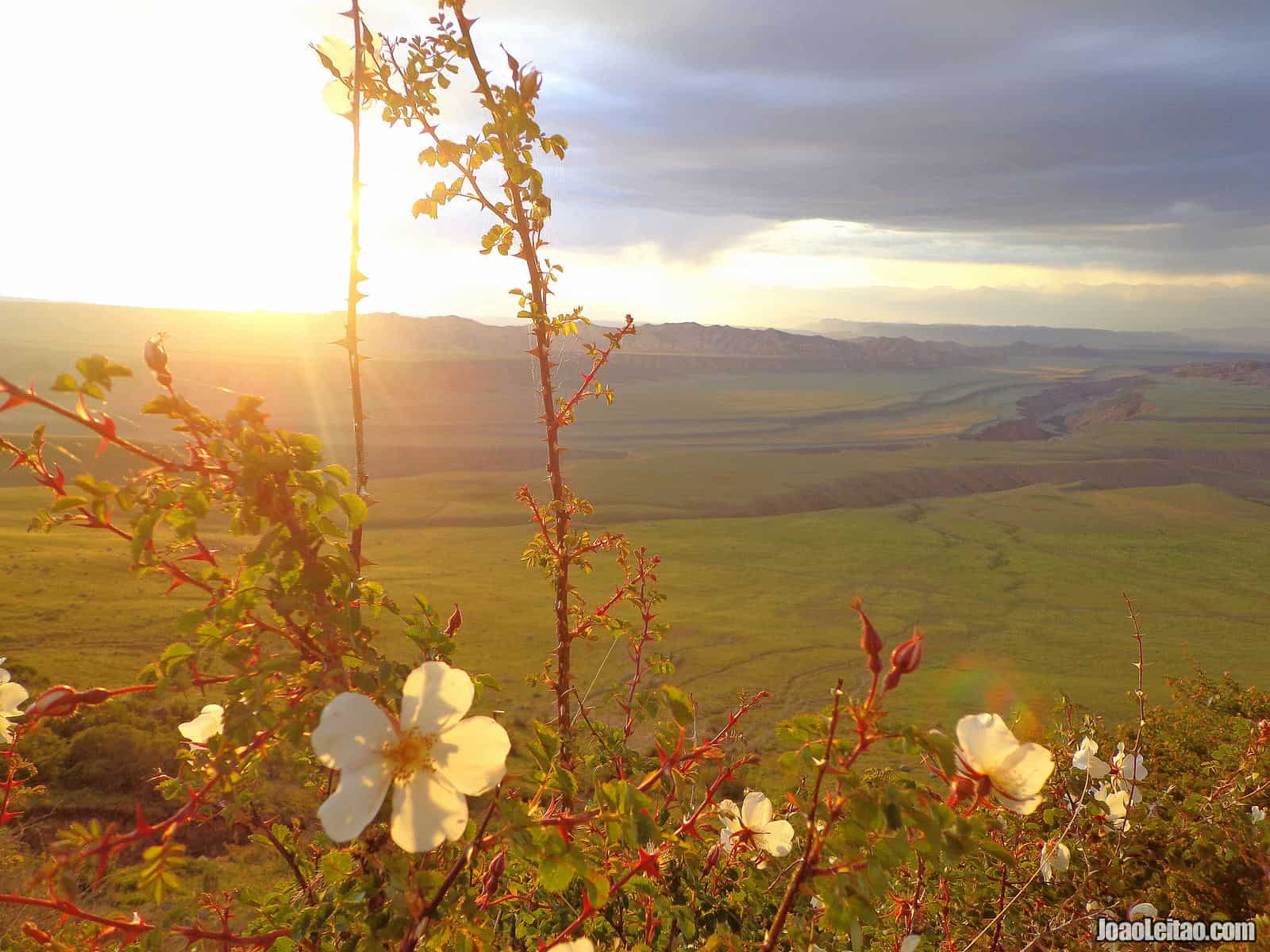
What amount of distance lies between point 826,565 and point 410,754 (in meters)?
27.3

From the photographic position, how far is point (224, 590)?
112cm

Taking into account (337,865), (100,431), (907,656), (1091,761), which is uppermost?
(100,431)

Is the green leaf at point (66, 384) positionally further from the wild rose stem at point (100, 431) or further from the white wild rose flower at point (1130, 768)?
the white wild rose flower at point (1130, 768)

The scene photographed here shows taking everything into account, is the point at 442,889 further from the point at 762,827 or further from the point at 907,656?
the point at 762,827

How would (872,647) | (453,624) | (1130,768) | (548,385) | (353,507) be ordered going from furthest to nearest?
(1130,768), (548,385), (453,624), (353,507), (872,647)

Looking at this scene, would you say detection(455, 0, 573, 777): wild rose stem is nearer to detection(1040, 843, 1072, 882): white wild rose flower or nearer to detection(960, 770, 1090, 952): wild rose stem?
detection(960, 770, 1090, 952): wild rose stem

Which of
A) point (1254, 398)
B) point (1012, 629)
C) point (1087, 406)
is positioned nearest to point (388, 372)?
point (1012, 629)

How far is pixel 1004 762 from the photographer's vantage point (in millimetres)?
985

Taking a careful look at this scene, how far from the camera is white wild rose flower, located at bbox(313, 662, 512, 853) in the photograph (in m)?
0.85

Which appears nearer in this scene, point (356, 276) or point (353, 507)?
point (353, 507)

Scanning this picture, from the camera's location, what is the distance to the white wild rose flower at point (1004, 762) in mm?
969

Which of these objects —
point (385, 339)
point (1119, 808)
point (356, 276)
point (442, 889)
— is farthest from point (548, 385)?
point (385, 339)

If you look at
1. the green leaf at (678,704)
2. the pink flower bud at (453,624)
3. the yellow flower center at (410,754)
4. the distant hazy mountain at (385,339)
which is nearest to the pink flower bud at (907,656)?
the green leaf at (678,704)

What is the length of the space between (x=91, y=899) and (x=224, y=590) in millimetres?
6293
